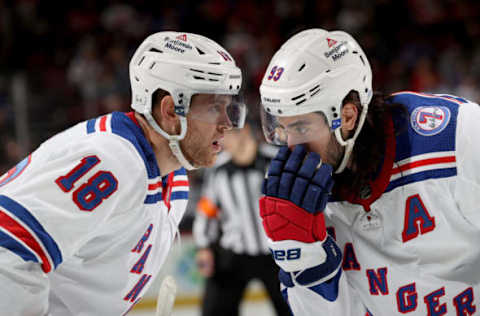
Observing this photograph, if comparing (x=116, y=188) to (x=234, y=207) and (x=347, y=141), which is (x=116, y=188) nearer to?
(x=347, y=141)

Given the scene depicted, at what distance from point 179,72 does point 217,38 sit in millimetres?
5880

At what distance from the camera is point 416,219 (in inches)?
70.2

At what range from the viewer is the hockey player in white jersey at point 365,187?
5.64ft

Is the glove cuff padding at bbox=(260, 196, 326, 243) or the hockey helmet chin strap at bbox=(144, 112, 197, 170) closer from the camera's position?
the glove cuff padding at bbox=(260, 196, 326, 243)

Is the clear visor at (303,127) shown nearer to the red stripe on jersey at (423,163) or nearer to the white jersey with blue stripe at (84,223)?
the red stripe on jersey at (423,163)

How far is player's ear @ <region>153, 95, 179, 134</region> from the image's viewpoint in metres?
1.94

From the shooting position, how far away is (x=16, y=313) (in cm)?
155

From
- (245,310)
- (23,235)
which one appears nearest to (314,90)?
(23,235)

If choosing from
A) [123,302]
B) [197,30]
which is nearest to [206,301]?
[123,302]

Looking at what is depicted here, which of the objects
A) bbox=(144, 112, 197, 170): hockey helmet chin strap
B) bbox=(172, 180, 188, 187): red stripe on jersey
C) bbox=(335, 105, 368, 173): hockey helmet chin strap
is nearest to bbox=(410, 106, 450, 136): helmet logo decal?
bbox=(335, 105, 368, 173): hockey helmet chin strap

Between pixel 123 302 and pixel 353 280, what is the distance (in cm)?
74

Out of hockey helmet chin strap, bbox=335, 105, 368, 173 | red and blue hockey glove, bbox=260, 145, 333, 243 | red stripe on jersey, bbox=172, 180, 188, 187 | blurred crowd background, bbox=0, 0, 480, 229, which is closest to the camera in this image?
red and blue hockey glove, bbox=260, 145, 333, 243

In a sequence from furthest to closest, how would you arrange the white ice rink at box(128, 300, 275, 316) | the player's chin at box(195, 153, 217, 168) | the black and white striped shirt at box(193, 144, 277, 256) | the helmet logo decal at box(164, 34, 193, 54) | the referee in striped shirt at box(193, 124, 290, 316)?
the white ice rink at box(128, 300, 275, 316) < the black and white striped shirt at box(193, 144, 277, 256) < the referee in striped shirt at box(193, 124, 290, 316) < the player's chin at box(195, 153, 217, 168) < the helmet logo decal at box(164, 34, 193, 54)

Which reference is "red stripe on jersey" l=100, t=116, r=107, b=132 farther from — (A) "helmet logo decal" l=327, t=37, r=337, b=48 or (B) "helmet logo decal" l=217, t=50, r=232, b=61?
(A) "helmet logo decal" l=327, t=37, r=337, b=48
